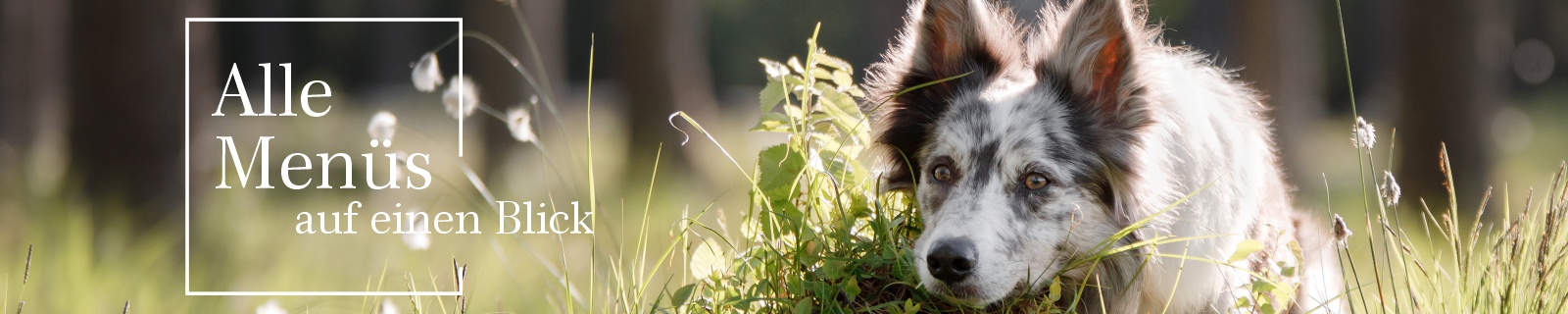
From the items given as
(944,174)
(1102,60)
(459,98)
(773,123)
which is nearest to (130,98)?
(459,98)

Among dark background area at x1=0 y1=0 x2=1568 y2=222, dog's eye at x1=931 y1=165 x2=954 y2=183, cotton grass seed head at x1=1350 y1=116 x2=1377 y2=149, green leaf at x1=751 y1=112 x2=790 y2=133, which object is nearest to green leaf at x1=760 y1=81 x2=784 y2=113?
green leaf at x1=751 y1=112 x2=790 y2=133

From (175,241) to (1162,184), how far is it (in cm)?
516

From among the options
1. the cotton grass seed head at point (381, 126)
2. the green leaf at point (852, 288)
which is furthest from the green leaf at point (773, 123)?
the cotton grass seed head at point (381, 126)

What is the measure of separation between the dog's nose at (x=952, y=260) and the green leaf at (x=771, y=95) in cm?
59

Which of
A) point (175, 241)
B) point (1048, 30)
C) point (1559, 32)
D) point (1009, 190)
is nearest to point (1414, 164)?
point (1048, 30)

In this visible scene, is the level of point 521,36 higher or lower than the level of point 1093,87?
higher

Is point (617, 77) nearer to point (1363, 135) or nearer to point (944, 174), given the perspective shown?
point (944, 174)

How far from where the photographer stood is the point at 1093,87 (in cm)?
320

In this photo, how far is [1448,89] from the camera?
782 centimetres

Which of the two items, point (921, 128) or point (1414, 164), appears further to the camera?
point (1414, 164)

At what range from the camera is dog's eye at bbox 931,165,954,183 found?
10.0 feet

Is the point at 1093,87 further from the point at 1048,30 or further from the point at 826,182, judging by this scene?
the point at 826,182

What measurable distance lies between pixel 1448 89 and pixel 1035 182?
A: 6.03 meters

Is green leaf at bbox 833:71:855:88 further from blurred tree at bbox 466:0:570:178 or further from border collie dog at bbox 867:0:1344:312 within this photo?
blurred tree at bbox 466:0:570:178
